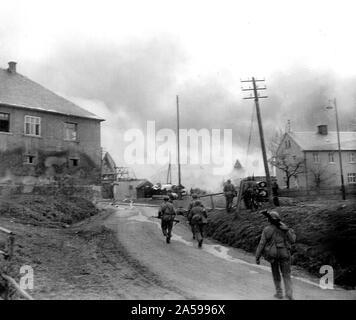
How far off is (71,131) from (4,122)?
5.24 metres

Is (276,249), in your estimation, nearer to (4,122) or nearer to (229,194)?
(229,194)

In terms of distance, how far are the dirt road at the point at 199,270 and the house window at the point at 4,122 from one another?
13651 millimetres

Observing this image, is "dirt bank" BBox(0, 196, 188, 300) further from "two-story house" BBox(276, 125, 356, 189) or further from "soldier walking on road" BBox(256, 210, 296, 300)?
"two-story house" BBox(276, 125, 356, 189)

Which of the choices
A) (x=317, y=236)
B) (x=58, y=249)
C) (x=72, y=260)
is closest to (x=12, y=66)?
(x=58, y=249)

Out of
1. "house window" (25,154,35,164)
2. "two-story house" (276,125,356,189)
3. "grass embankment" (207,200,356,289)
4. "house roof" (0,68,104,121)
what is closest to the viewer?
"grass embankment" (207,200,356,289)

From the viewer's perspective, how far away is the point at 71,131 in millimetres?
30781

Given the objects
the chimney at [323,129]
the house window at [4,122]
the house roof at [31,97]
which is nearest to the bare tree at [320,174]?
the chimney at [323,129]

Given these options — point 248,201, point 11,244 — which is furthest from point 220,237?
point 11,244

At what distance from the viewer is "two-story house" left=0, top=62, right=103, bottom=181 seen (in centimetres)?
2692

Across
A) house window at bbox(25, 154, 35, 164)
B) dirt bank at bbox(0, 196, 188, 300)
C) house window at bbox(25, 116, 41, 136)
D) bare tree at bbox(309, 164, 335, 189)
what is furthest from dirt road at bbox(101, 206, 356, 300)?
bare tree at bbox(309, 164, 335, 189)

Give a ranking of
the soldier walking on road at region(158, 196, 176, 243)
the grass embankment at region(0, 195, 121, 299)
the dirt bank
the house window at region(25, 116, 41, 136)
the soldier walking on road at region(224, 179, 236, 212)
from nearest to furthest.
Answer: the dirt bank
the grass embankment at region(0, 195, 121, 299)
the soldier walking on road at region(158, 196, 176, 243)
the soldier walking on road at region(224, 179, 236, 212)
the house window at region(25, 116, 41, 136)

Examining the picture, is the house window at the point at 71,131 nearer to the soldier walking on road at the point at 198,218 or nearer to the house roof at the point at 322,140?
the soldier walking on road at the point at 198,218

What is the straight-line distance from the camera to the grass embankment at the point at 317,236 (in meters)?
10.8
